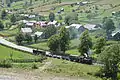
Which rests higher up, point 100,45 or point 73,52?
point 100,45

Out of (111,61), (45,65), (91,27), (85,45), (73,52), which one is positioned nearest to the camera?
(111,61)

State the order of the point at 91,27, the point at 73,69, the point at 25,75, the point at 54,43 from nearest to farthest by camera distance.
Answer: the point at 25,75 → the point at 73,69 → the point at 54,43 → the point at 91,27

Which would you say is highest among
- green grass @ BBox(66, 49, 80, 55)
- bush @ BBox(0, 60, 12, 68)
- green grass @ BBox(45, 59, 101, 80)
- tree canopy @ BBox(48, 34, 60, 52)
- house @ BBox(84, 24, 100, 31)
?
tree canopy @ BBox(48, 34, 60, 52)

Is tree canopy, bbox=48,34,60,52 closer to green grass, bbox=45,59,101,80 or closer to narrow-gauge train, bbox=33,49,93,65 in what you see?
narrow-gauge train, bbox=33,49,93,65

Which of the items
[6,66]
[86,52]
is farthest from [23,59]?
[86,52]

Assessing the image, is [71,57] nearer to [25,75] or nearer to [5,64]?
[25,75]

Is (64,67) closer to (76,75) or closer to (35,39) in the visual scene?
(76,75)

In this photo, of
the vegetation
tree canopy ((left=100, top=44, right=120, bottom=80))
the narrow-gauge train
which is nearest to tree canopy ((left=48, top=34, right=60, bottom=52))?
the narrow-gauge train

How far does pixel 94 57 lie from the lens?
85312 mm

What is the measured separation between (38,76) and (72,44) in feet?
113

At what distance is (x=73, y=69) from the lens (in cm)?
7506

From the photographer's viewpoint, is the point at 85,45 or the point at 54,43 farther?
the point at 54,43

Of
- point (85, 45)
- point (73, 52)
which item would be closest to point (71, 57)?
point (85, 45)

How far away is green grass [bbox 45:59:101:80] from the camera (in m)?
72.3
